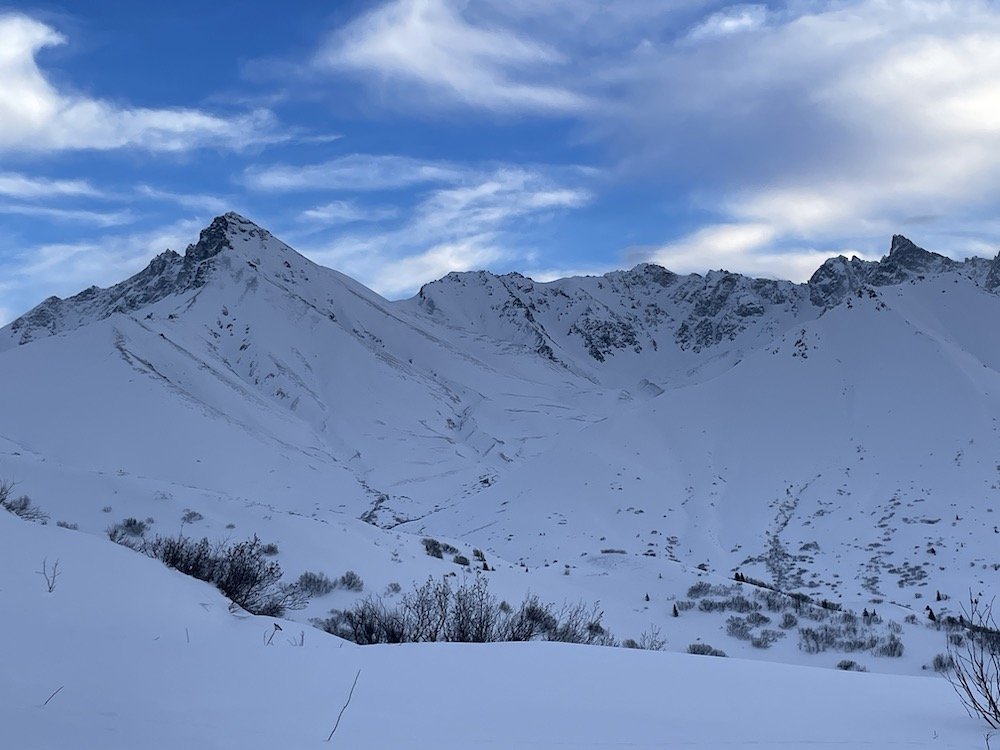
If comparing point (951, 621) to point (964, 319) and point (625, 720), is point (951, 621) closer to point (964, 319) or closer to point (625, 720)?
point (625, 720)

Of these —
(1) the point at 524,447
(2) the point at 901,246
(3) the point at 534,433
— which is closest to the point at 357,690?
(1) the point at 524,447

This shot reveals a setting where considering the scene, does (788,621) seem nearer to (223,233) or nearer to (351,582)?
(351,582)

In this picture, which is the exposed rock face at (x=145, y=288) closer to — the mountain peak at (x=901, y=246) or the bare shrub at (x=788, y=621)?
the bare shrub at (x=788, y=621)

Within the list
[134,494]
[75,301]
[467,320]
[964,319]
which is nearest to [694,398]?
[964,319]

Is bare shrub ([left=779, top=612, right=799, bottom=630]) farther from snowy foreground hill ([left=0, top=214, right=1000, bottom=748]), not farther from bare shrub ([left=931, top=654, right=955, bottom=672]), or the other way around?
bare shrub ([left=931, top=654, right=955, bottom=672])

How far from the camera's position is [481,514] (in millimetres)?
42094

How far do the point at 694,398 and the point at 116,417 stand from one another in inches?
1741

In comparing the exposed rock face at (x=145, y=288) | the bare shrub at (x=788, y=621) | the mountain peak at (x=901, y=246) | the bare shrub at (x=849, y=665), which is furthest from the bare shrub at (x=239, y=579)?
the mountain peak at (x=901, y=246)

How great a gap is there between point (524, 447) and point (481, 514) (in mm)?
34113

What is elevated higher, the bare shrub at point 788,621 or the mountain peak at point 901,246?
the mountain peak at point 901,246

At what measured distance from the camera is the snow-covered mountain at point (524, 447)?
22250mm

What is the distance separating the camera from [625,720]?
16.9 feet

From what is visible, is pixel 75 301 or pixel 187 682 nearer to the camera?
pixel 187 682

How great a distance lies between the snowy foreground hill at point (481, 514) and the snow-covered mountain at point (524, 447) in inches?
9.7
